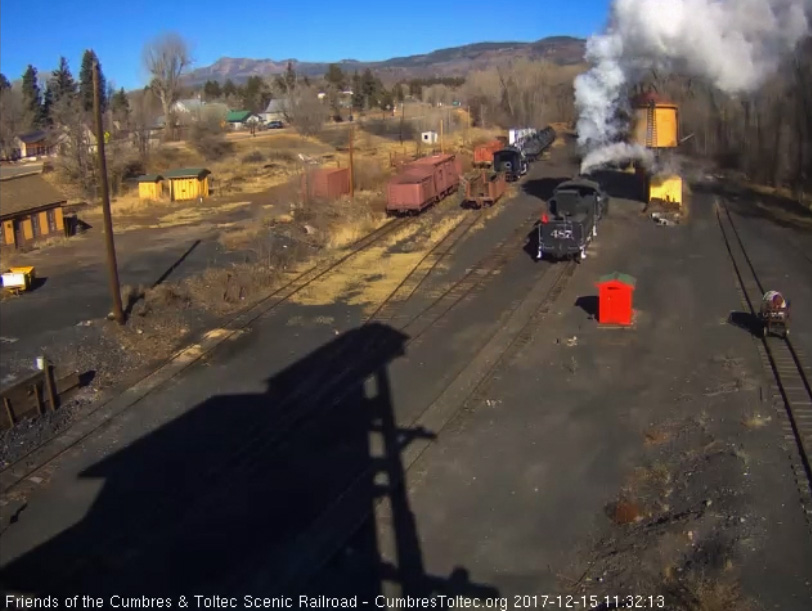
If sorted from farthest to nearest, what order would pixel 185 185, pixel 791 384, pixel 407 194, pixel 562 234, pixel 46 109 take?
pixel 46 109 < pixel 185 185 < pixel 407 194 < pixel 562 234 < pixel 791 384

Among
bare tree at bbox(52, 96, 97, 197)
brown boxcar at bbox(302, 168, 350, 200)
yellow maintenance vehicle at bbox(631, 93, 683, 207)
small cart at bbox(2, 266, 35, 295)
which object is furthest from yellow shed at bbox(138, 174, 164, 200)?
yellow maintenance vehicle at bbox(631, 93, 683, 207)

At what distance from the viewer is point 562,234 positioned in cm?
2467

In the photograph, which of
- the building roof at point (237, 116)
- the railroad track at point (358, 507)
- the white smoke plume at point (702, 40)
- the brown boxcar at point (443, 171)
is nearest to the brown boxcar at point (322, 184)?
the brown boxcar at point (443, 171)

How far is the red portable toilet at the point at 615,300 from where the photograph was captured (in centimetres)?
1856

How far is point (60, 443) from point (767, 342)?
14.8 meters

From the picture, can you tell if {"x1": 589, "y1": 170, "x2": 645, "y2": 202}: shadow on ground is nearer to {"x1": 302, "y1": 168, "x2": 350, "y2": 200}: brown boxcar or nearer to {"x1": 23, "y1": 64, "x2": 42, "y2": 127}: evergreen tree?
{"x1": 302, "y1": 168, "x2": 350, "y2": 200}: brown boxcar

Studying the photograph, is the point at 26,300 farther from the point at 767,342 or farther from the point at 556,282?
the point at 767,342

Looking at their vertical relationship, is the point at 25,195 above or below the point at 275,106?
below

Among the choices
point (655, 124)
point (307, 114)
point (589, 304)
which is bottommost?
point (589, 304)

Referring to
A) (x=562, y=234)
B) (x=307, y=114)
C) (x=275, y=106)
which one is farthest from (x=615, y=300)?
(x=275, y=106)

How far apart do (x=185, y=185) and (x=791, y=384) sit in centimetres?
4179

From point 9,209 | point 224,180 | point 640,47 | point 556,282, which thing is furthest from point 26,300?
point 224,180

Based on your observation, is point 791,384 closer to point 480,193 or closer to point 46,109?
point 480,193

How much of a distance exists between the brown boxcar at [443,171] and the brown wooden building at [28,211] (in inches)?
683
